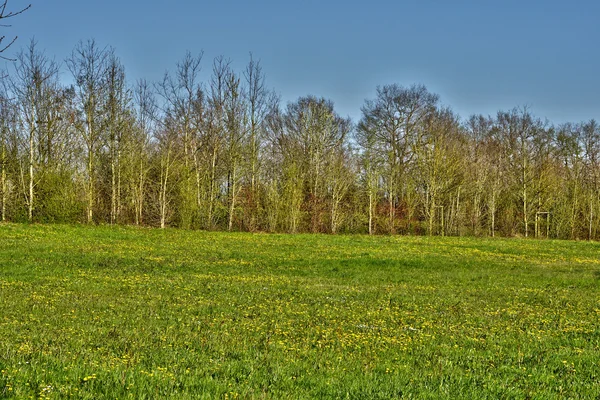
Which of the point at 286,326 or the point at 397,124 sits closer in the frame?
the point at 286,326

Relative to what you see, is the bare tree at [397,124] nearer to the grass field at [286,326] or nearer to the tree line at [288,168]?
the tree line at [288,168]

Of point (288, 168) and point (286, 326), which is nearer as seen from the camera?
point (286, 326)

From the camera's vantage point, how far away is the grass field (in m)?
6.66

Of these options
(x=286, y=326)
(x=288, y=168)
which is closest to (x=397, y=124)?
(x=288, y=168)

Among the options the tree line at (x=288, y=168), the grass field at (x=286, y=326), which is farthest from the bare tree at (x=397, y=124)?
the grass field at (x=286, y=326)

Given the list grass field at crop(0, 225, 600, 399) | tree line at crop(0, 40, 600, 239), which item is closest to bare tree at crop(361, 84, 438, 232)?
tree line at crop(0, 40, 600, 239)

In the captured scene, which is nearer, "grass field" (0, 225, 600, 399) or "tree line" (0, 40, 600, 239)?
"grass field" (0, 225, 600, 399)

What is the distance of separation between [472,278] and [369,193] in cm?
2967

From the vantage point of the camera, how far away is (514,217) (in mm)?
58938

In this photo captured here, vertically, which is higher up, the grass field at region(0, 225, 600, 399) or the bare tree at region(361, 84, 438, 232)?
the bare tree at region(361, 84, 438, 232)

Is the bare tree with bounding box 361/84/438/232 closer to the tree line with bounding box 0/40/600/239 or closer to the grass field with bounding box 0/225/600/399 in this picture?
the tree line with bounding box 0/40/600/239

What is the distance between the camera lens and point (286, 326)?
11.5 meters

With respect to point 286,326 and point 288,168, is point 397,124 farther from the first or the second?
point 286,326

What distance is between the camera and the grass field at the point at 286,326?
6.66m
